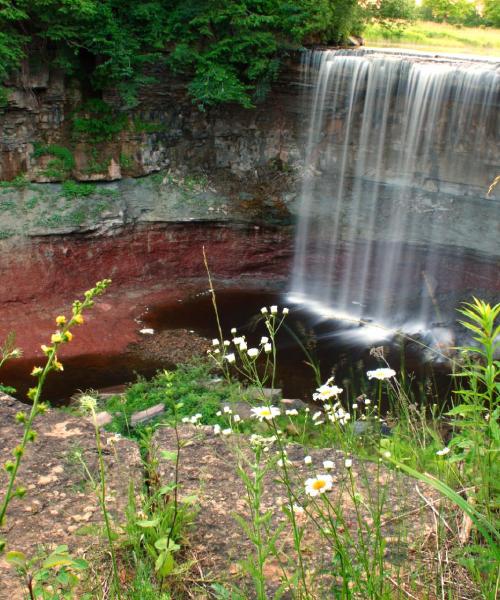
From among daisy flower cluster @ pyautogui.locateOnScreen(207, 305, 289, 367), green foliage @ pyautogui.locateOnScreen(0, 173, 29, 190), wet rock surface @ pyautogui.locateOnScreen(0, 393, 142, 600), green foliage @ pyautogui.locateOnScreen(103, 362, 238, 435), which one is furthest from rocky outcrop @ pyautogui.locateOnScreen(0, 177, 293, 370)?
daisy flower cluster @ pyautogui.locateOnScreen(207, 305, 289, 367)

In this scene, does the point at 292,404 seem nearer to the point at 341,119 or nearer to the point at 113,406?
the point at 113,406

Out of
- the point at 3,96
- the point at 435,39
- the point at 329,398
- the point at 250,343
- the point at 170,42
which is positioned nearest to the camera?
the point at 329,398

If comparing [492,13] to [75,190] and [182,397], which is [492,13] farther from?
[182,397]

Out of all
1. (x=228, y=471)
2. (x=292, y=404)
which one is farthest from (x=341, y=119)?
(x=228, y=471)

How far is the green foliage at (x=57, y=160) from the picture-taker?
45.7ft

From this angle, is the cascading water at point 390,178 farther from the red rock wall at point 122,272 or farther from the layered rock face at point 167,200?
the red rock wall at point 122,272

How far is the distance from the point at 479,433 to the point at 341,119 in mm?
12707

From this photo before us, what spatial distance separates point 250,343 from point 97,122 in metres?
6.12

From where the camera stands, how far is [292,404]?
8789mm

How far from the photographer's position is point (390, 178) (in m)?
14.4

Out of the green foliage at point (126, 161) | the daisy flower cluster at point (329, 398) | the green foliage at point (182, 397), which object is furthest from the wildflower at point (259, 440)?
the green foliage at point (126, 161)

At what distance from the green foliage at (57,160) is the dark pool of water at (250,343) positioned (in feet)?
11.8

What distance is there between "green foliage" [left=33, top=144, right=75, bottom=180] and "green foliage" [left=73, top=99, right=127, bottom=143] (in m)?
0.50

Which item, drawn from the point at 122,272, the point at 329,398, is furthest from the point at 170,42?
the point at 329,398
